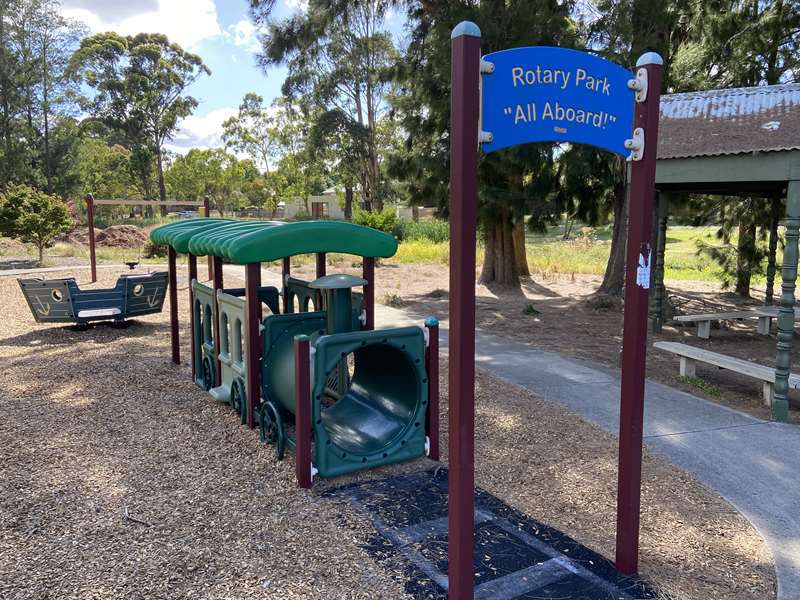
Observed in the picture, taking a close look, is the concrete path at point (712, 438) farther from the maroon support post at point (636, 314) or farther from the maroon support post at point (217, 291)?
the maroon support post at point (217, 291)

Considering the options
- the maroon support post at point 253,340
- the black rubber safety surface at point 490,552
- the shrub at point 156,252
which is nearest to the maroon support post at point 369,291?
the maroon support post at point 253,340

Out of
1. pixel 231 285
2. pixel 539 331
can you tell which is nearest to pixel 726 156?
pixel 539 331

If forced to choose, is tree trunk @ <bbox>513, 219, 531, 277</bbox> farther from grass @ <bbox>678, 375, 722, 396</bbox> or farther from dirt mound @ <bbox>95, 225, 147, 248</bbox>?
dirt mound @ <bbox>95, 225, 147, 248</bbox>

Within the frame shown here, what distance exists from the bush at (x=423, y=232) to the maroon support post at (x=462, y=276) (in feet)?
83.1

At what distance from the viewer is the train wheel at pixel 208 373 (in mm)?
5877

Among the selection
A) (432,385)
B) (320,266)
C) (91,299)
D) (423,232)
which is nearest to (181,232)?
(320,266)

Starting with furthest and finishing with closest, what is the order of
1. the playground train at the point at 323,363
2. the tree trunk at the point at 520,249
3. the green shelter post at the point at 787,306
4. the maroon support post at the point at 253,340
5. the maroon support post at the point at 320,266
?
the tree trunk at the point at 520,249, the maroon support post at the point at 320,266, the green shelter post at the point at 787,306, the maroon support post at the point at 253,340, the playground train at the point at 323,363

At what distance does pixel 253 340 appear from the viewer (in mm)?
4691

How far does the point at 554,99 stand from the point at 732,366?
4.59 metres

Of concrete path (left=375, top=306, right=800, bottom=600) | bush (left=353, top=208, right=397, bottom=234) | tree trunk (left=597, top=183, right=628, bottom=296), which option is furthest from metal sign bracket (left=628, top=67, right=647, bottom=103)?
bush (left=353, top=208, right=397, bottom=234)

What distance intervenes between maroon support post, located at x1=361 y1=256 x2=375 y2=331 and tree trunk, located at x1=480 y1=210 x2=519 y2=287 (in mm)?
9192

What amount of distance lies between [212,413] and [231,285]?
29.3ft

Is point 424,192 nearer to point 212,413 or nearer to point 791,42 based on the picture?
point 791,42

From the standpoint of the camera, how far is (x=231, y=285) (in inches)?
552
